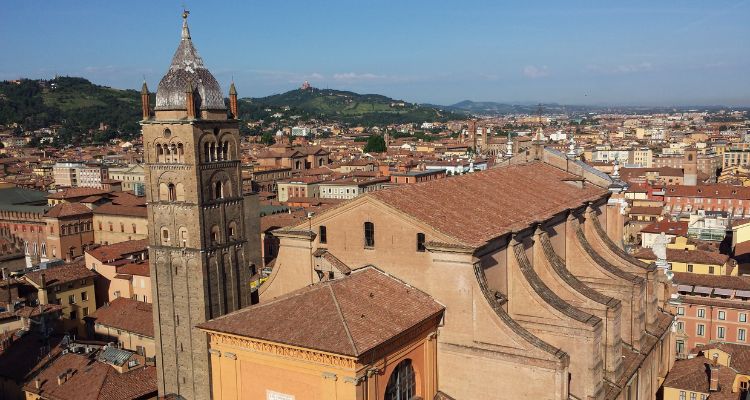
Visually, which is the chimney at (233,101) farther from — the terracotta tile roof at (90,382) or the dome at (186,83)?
the terracotta tile roof at (90,382)

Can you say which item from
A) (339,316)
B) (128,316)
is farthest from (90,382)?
(339,316)

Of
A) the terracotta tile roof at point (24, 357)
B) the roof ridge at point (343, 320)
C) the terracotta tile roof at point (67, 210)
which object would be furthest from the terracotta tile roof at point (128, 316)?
the terracotta tile roof at point (67, 210)

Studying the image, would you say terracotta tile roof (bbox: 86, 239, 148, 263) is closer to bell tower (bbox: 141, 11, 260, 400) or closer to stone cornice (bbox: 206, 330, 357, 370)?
bell tower (bbox: 141, 11, 260, 400)

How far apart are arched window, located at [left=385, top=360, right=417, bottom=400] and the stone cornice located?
8.03 feet

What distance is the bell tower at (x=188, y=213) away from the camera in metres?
33.4

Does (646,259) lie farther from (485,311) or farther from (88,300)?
(88,300)

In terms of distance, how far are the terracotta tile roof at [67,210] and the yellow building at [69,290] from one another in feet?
74.8

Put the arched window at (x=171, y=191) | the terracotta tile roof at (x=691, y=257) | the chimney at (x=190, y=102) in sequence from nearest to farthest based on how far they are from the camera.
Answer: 1. the chimney at (x=190, y=102)
2. the arched window at (x=171, y=191)
3. the terracotta tile roof at (x=691, y=257)

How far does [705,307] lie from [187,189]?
3549 centimetres

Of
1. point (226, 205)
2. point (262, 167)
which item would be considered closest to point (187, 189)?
point (226, 205)

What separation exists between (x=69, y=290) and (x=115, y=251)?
20.7 feet

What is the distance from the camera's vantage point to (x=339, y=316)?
21141 mm

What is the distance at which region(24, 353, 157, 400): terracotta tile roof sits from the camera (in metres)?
32.5

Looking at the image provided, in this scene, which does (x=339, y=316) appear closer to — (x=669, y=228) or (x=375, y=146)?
(x=669, y=228)
